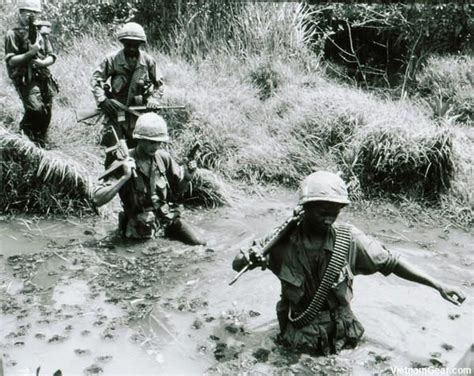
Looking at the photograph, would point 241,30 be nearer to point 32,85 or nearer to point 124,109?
point 32,85

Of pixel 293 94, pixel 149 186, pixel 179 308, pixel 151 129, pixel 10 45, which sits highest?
pixel 10 45

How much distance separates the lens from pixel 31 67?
8.49 m

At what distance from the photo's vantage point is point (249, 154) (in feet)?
31.5

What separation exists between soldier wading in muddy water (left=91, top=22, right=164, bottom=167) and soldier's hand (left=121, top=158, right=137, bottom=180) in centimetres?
128

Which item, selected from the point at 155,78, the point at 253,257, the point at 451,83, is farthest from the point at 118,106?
the point at 451,83

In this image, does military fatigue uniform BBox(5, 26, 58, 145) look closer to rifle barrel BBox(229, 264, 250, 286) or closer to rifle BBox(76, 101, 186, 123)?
rifle BBox(76, 101, 186, 123)

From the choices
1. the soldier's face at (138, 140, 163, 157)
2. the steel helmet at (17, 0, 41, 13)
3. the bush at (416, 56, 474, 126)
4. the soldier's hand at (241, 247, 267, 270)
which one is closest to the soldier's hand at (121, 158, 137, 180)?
the soldier's face at (138, 140, 163, 157)

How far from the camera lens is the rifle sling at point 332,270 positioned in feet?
15.2

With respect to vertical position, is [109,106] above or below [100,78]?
below

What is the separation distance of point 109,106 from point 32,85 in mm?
1433

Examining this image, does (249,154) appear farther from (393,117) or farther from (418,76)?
(418,76)

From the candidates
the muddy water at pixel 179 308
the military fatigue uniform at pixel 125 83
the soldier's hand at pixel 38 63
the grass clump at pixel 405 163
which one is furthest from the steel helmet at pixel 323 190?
the soldier's hand at pixel 38 63

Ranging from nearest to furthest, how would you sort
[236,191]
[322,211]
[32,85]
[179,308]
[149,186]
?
[322,211] < [179,308] < [149,186] < [32,85] < [236,191]

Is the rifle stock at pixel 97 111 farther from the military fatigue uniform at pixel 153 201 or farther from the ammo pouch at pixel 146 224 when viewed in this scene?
the ammo pouch at pixel 146 224
